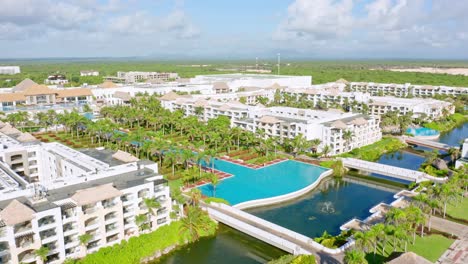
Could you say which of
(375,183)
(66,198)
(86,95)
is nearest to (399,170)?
(375,183)

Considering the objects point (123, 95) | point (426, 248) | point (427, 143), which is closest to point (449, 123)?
point (427, 143)

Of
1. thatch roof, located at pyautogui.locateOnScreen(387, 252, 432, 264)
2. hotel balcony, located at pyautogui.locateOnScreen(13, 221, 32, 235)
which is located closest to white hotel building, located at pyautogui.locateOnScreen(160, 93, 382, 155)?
thatch roof, located at pyautogui.locateOnScreen(387, 252, 432, 264)

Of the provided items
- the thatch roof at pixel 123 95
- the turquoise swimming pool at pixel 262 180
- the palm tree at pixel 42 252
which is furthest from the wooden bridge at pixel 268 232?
the thatch roof at pixel 123 95

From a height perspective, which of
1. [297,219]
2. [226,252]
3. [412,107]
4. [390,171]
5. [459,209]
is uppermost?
[412,107]

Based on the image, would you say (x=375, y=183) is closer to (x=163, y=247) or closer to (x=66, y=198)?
(x=163, y=247)

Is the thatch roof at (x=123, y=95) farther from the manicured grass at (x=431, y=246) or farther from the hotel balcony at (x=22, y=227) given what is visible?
the manicured grass at (x=431, y=246)

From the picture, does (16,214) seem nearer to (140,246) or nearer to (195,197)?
(140,246)

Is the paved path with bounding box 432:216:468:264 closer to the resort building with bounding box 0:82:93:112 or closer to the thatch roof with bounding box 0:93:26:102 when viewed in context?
the resort building with bounding box 0:82:93:112
